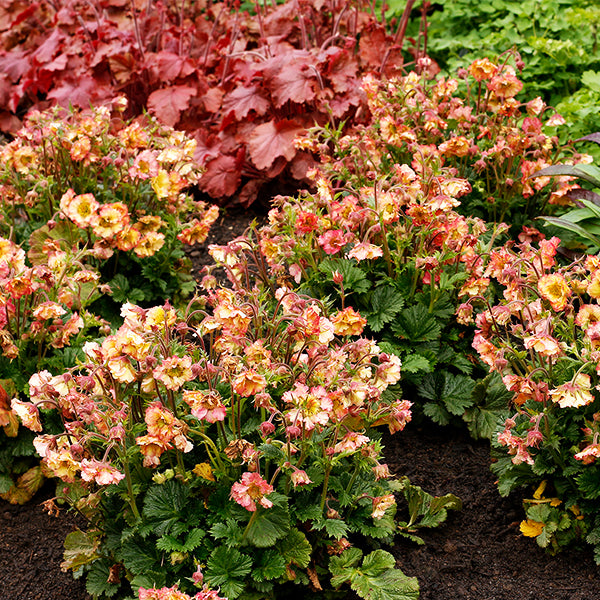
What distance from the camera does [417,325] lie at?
2598mm

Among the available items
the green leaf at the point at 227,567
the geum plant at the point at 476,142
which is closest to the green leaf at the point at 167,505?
the green leaf at the point at 227,567

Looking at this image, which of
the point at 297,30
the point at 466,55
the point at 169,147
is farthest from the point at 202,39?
the point at 169,147

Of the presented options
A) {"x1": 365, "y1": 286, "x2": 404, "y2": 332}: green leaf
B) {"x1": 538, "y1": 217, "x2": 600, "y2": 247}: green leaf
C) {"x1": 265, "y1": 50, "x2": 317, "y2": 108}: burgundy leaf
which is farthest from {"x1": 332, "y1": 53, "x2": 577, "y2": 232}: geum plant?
{"x1": 365, "y1": 286, "x2": 404, "y2": 332}: green leaf

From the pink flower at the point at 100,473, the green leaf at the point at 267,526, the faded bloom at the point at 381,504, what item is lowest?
the faded bloom at the point at 381,504

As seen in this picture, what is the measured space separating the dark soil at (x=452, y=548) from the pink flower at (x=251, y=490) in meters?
0.63

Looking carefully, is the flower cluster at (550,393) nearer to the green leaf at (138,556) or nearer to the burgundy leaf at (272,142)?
the green leaf at (138,556)

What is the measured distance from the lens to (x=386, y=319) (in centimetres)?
256

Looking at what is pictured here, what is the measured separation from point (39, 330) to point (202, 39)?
9.19ft

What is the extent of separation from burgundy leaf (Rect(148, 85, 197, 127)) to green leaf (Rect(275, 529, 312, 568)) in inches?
99.5

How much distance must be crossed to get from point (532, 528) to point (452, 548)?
0.80 ft

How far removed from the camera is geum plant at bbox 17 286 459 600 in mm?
1879

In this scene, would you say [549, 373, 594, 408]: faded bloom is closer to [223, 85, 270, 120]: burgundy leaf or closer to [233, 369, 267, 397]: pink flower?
[233, 369, 267, 397]: pink flower

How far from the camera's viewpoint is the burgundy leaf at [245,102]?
379cm

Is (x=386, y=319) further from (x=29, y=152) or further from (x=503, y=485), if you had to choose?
(x=29, y=152)
